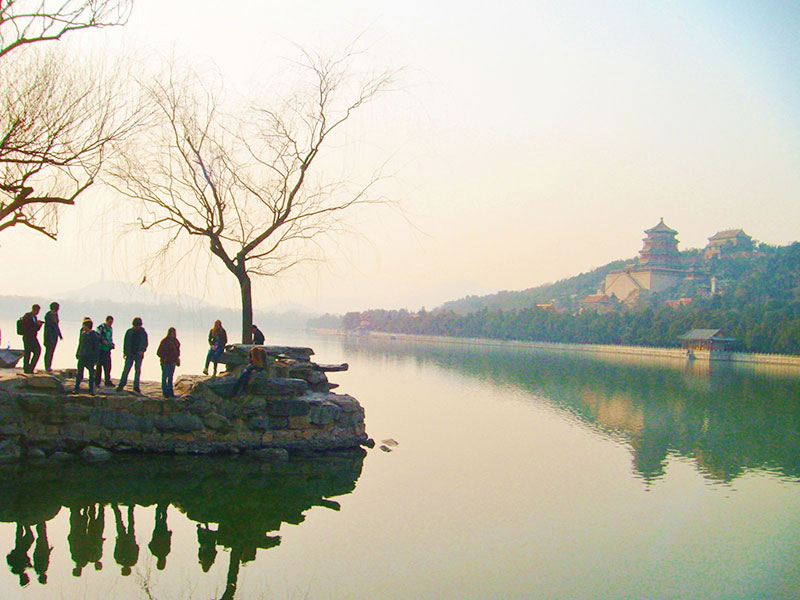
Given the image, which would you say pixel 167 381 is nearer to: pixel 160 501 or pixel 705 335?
pixel 160 501

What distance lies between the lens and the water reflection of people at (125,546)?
7.69 metres

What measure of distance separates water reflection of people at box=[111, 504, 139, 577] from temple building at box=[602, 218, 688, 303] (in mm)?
108410

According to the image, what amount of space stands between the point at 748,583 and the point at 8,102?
41.9 ft

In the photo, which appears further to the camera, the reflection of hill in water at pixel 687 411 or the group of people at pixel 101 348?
the reflection of hill in water at pixel 687 411

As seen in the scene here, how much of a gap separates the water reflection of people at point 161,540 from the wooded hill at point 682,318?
58276 mm

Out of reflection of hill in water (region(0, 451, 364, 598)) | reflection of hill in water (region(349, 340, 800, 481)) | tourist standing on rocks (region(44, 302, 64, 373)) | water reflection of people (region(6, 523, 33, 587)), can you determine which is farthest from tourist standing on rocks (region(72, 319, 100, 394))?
reflection of hill in water (region(349, 340, 800, 481))

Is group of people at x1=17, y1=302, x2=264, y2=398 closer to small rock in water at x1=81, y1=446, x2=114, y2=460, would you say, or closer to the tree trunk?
small rock in water at x1=81, y1=446, x2=114, y2=460


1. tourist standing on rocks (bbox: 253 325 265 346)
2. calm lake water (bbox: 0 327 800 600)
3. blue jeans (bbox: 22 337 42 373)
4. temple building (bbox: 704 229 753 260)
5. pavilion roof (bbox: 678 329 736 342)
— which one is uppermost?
temple building (bbox: 704 229 753 260)

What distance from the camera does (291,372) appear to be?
1402 centimetres

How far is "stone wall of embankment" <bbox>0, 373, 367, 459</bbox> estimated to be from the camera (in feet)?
37.8

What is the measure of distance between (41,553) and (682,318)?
71.2 metres

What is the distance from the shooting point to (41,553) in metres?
7.68

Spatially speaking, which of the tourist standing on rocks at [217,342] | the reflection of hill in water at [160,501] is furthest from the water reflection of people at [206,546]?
the tourist standing on rocks at [217,342]

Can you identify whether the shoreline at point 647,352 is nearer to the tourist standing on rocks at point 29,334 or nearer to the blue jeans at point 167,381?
the blue jeans at point 167,381
